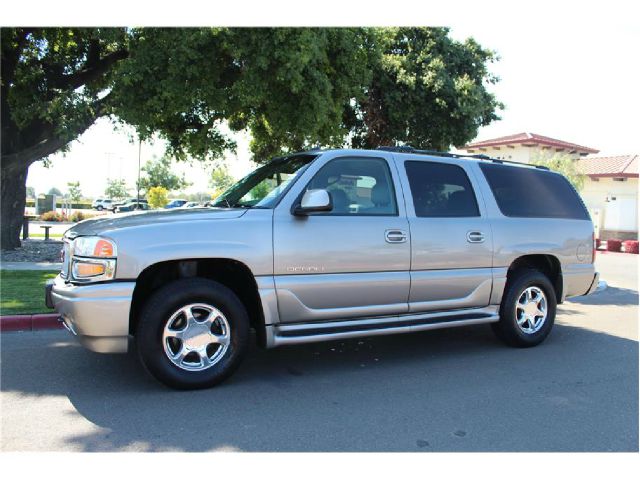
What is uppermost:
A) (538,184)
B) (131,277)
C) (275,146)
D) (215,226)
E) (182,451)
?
(275,146)

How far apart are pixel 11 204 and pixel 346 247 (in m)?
12.0

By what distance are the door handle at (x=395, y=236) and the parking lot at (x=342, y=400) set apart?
4.00 ft

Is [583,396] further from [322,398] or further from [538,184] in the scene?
[538,184]

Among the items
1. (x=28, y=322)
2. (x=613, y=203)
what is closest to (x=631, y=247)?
(x=613, y=203)

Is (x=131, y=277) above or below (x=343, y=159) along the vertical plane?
below

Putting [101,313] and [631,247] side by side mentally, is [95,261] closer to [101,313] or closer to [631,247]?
[101,313]

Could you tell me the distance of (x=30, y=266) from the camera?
11.0 meters

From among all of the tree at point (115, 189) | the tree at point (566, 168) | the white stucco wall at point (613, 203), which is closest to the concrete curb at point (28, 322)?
the tree at point (566, 168)

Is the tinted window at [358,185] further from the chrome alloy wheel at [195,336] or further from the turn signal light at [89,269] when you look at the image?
the turn signal light at [89,269]

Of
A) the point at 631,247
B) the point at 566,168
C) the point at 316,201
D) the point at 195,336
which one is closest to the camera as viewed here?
the point at 195,336

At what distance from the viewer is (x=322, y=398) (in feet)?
14.1

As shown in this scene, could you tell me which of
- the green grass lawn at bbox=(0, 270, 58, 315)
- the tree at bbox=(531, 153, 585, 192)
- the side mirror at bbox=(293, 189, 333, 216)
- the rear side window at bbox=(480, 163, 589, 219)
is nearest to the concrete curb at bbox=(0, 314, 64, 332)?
the green grass lawn at bbox=(0, 270, 58, 315)

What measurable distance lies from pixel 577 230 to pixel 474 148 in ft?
106

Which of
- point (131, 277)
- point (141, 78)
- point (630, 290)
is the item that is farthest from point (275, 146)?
point (131, 277)
